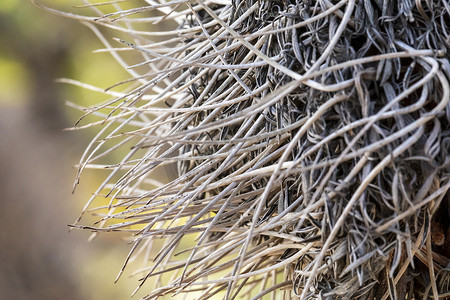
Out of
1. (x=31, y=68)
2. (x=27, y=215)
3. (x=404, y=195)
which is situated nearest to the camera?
(x=404, y=195)

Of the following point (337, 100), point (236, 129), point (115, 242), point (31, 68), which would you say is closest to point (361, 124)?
point (337, 100)

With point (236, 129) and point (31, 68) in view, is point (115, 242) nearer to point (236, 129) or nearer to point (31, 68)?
point (31, 68)

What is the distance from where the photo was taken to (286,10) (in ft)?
1.06

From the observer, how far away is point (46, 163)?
6.25 ft

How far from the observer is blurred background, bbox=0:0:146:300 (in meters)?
1.77

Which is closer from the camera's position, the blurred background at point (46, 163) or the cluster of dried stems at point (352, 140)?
the cluster of dried stems at point (352, 140)

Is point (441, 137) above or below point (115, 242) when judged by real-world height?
above

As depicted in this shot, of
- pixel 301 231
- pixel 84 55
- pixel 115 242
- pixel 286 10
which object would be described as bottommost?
pixel 115 242

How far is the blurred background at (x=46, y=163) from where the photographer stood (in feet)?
5.80

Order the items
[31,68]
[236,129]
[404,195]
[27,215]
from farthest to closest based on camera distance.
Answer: [31,68] → [27,215] → [236,129] → [404,195]

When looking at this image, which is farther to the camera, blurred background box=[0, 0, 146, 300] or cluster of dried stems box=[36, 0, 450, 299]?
blurred background box=[0, 0, 146, 300]

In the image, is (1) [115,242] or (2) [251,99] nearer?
(2) [251,99]

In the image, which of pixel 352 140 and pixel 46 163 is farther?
pixel 46 163

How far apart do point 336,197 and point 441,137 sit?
6 cm
